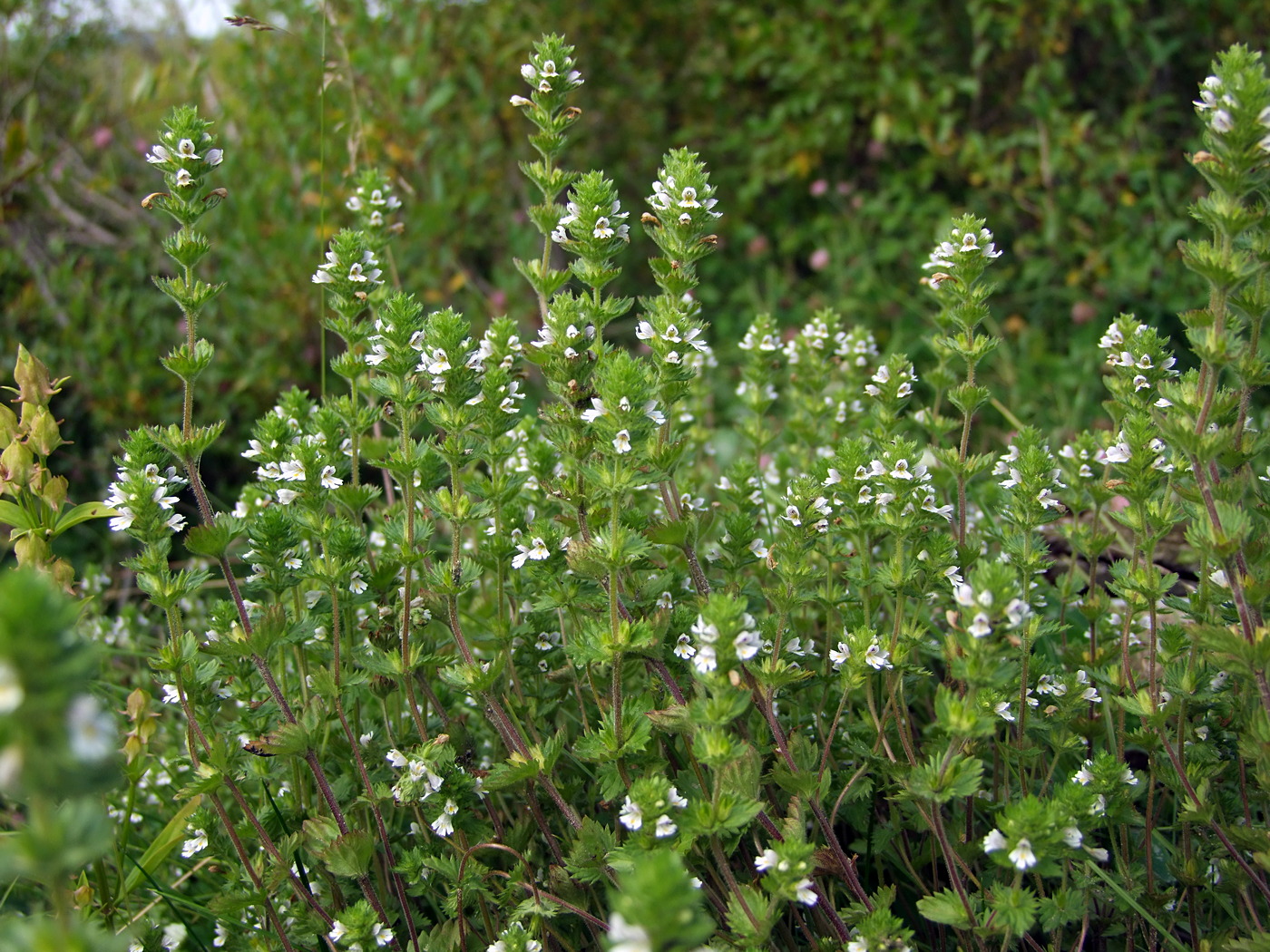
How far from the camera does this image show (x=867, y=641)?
177 centimetres

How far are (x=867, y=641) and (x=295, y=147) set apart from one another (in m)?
3.89

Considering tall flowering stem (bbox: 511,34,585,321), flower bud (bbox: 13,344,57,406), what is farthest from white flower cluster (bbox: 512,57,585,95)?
flower bud (bbox: 13,344,57,406)

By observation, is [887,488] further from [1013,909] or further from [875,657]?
[1013,909]

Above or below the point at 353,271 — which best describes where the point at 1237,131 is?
above

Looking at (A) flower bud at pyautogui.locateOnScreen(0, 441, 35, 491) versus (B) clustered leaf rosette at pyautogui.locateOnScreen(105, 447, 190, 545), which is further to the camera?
(A) flower bud at pyautogui.locateOnScreen(0, 441, 35, 491)

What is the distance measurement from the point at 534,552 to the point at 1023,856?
0.94 meters

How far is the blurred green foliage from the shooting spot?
4613 millimetres

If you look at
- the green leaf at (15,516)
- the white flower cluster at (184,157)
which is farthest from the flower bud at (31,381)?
the white flower cluster at (184,157)

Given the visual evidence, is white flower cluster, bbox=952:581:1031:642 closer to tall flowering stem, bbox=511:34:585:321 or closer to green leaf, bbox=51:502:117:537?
tall flowering stem, bbox=511:34:585:321

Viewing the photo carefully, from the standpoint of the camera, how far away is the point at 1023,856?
148cm

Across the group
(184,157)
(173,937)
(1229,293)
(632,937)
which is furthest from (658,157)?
(632,937)

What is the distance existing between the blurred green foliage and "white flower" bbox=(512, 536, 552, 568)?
293cm

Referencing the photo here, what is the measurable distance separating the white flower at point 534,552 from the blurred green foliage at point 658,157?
293 centimetres

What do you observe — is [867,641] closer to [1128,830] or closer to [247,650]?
[1128,830]
